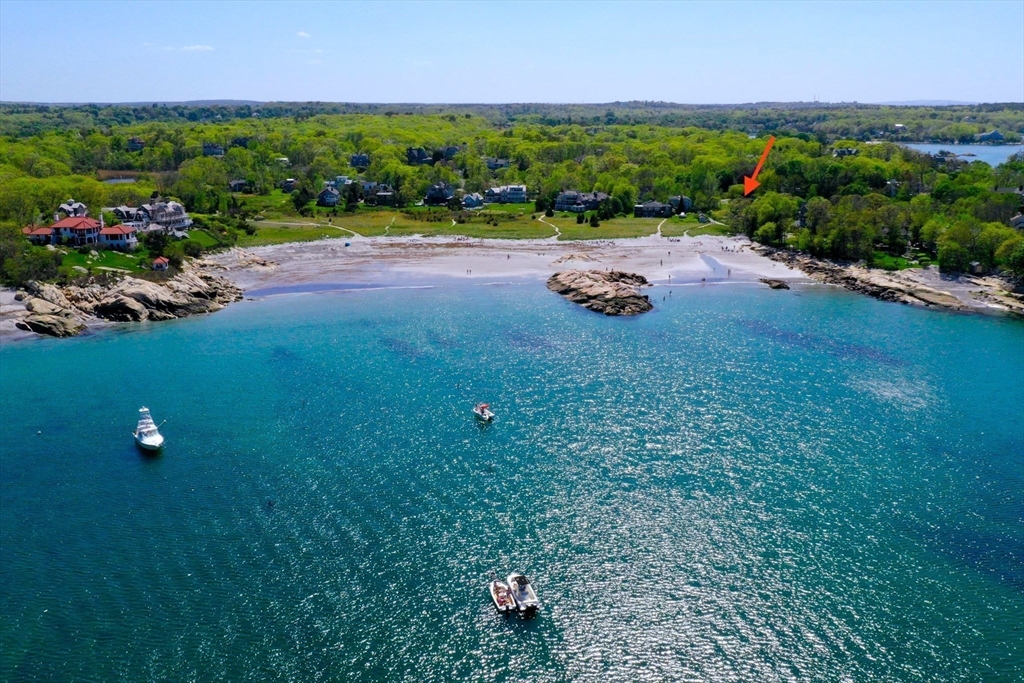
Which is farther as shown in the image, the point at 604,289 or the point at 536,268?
the point at 536,268

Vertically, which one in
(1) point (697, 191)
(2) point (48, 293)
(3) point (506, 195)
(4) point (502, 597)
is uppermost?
(1) point (697, 191)

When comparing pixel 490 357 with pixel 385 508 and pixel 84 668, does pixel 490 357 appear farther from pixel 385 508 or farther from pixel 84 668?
pixel 84 668

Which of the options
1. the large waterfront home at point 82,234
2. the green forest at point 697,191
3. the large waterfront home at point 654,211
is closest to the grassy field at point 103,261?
the large waterfront home at point 82,234

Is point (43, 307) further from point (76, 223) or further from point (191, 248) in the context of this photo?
point (191, 248)

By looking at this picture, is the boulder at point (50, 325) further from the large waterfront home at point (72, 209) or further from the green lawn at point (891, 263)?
the green lawn at point (891, 263)

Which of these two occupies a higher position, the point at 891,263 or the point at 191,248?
the point at 191,248

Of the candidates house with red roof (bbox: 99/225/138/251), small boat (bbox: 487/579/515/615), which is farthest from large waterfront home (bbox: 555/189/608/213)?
small boat (bbox: 487/579/515/615)

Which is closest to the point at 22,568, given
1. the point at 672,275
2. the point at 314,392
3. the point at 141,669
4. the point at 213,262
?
the point at 141,669

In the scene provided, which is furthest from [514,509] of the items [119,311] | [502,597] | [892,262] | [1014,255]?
[892,262]
